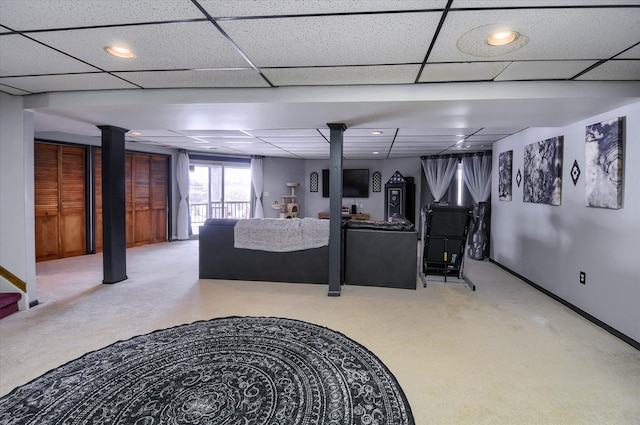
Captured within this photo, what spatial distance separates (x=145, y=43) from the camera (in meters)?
2.20

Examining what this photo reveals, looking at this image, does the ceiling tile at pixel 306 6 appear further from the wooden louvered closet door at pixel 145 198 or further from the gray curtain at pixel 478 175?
the wooden louvered closet door at pixel 145 198

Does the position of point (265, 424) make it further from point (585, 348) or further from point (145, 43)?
point (585, 348)

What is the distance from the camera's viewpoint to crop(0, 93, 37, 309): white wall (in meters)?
3.44

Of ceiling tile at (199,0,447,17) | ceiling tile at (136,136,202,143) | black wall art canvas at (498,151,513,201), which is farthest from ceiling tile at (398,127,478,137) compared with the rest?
ceiling tile at (136,136,202,143)

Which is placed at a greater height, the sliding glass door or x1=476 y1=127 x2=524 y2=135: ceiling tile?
x1=476 y1=127 x2=524 y2=135: ceiling tile

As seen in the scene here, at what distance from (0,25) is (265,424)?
9.21 ft

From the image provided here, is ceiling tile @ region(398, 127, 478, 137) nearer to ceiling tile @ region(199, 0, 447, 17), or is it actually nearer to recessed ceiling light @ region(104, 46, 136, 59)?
Result: ceiling tile @ region(199, 0, 447, 17)

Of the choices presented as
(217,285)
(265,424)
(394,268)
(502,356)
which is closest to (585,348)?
(502,356)

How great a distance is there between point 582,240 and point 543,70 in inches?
79.2

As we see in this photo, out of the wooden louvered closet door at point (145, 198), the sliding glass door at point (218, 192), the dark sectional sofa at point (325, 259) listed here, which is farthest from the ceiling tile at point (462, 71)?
the sliding glass door at point (218, 192)

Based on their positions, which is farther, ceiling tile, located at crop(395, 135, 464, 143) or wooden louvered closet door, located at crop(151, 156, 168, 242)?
wooden louvered closet door, located at crop(151, 156, 168, 242)

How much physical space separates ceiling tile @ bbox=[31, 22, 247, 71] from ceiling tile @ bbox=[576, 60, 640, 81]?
108 inches

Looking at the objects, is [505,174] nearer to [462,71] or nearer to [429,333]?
[462,71]

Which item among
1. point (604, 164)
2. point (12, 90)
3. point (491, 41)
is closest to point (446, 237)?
point (604, 164)
